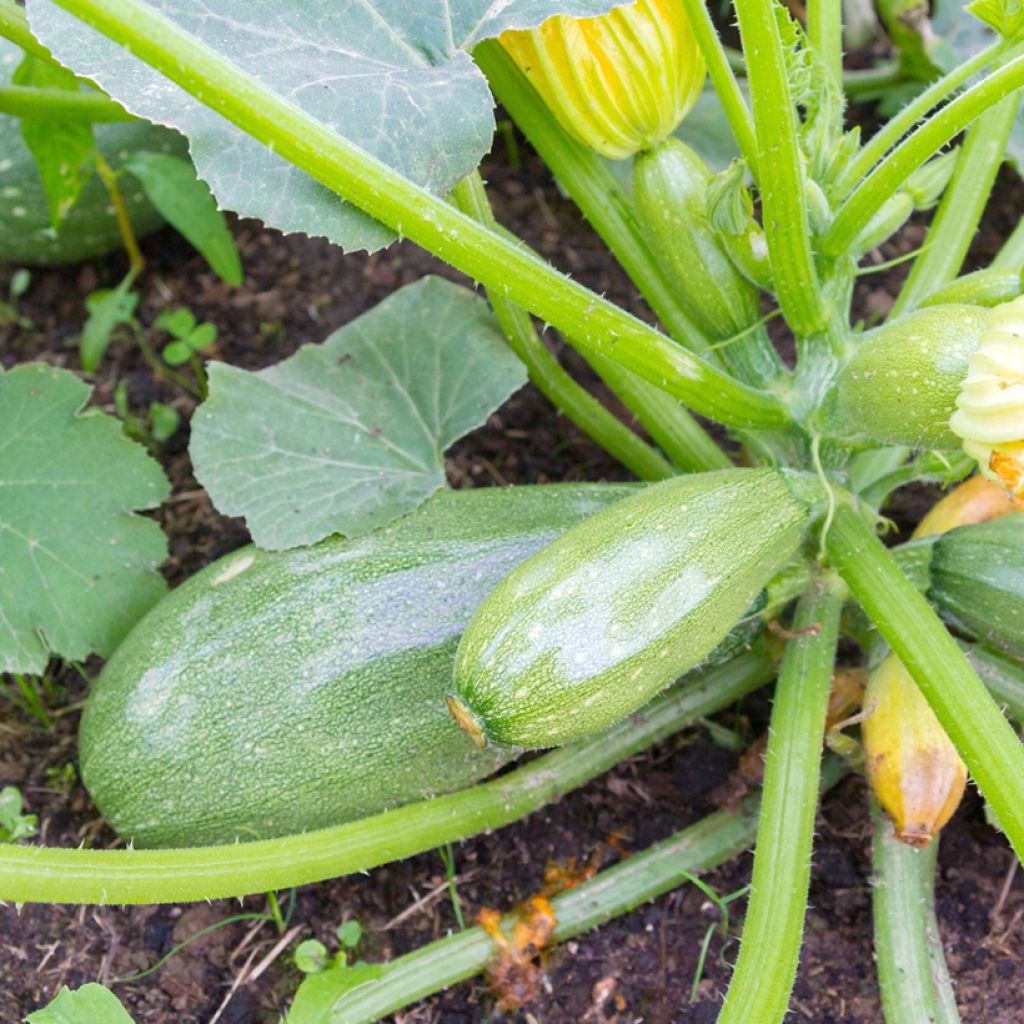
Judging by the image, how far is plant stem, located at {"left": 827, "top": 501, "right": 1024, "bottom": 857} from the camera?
4.85ft

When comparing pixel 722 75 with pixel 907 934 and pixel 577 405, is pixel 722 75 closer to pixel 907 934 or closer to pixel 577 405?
pixel 577 405

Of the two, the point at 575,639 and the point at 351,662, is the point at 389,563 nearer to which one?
the point at 351,662

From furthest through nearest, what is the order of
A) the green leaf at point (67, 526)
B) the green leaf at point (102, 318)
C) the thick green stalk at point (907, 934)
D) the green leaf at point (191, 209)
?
the green leaf at point (102, 318) < the green leaf at point (191, 209) < the green leaf at point (67, 526) < the thick green stalk at point (907, 934)

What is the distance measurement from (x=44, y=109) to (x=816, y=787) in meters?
1.69

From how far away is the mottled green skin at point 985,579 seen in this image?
5.78 feet

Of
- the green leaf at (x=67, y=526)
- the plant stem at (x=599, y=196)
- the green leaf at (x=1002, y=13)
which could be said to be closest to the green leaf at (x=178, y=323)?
the green leaf at (x=67, y=526)

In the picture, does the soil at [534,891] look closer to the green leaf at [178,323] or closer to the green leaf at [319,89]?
the green leaf at [178,323]

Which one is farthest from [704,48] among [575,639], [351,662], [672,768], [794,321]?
[672,768]

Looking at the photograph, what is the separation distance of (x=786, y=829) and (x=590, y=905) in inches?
15.7

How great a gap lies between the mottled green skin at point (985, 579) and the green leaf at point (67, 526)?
125 centimetres

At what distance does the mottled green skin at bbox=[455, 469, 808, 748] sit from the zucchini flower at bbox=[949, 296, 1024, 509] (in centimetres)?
33

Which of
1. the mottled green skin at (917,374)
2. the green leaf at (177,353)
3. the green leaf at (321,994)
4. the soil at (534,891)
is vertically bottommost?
the soil at (534,891)

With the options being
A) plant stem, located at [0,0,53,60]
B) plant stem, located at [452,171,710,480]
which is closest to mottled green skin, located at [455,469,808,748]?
plant stem, located at [452,171,710,480]

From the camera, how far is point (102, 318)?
8.36 feet
